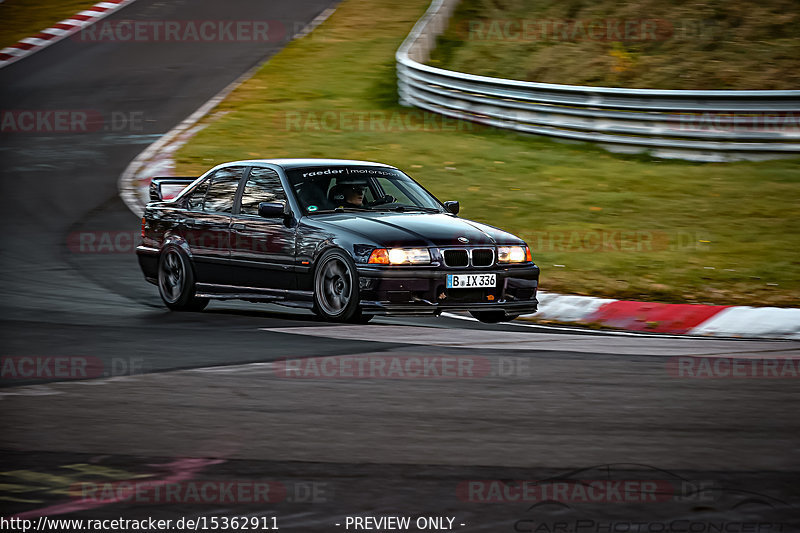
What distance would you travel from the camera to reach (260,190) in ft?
37.5

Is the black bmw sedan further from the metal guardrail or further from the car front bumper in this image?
the metal guardrail

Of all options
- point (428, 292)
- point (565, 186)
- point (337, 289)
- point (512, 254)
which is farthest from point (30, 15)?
point (428, 292)

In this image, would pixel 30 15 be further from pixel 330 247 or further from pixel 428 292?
pixel 428 292

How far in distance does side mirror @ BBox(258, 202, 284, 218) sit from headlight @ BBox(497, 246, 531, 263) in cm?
190

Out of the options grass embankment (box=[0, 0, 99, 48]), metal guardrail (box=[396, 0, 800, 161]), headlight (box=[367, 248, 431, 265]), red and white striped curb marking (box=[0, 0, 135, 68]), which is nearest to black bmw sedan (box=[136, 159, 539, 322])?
headlight (box=[367, 248, 431, 265])

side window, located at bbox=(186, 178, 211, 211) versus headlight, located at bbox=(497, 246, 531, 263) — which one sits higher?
side window, located at bbox=(186, 178, 211, 211)

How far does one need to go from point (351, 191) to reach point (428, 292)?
1568 mm

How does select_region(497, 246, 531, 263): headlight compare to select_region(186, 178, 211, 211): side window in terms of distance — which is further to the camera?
select_region(186, 178, 211, 211): side window

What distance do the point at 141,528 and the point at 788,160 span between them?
Result: 15.3 metres

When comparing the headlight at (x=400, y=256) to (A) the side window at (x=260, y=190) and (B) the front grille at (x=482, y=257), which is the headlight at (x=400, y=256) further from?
(A) the side window at (x=260, y=190)

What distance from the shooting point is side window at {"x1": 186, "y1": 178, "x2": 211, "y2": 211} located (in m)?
12.0

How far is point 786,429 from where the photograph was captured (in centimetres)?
600

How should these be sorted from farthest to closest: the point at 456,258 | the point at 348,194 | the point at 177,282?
the point at 177,282
the point at 348,194
the point at 456,258

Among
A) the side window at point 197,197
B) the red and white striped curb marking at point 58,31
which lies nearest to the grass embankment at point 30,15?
the red and white striped curb marking at point 58,31
